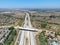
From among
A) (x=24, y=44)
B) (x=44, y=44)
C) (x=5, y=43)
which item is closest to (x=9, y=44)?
(x=5, y=43)

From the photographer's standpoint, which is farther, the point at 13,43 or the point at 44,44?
the point at 13,43

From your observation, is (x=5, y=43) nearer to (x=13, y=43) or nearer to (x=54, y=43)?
(x=13, y=43)

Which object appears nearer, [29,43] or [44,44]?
[44,44]

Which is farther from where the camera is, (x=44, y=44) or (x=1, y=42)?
(x=1, y=42)

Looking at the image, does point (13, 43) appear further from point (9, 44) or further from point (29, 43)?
point (29, 43)

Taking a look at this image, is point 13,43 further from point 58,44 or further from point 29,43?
point 58,44

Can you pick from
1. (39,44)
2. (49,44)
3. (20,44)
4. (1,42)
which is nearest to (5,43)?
(1,42)

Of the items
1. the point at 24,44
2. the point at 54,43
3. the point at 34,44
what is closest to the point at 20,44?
the point at 24,44
